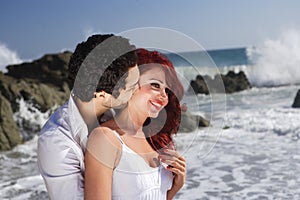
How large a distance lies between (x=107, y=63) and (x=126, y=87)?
8 centimetres

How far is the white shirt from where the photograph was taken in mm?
1160

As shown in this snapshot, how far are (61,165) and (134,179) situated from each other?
0.25 metres

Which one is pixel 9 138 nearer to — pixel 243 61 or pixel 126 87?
pixel 126 87

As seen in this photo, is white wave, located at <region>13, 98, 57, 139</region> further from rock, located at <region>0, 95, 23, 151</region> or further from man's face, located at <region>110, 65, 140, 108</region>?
man's face, located at <region>110, 65, 140, 108</region>

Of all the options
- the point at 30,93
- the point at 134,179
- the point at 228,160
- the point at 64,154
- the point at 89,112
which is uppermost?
the point at 30,93

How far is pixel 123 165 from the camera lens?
4.17 ft

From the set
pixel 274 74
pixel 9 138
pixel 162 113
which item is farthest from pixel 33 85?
pixel 274 74

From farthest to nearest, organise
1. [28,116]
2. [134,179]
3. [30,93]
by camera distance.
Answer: [30,93] < [28,116] < [134,179]

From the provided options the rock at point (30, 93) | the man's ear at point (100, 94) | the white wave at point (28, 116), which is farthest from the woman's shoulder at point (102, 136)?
the white wave at point (28, 116)

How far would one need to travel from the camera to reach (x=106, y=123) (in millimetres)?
1308

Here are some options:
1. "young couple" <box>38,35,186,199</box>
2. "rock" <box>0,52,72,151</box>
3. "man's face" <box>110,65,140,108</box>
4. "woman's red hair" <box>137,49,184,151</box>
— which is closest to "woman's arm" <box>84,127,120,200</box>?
"young couple" <box>38,35,186,199</box>

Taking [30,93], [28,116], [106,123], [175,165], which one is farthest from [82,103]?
[30,93]

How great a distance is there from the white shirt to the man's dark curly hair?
0.09m

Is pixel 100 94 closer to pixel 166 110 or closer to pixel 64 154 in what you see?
pixel 64 154
